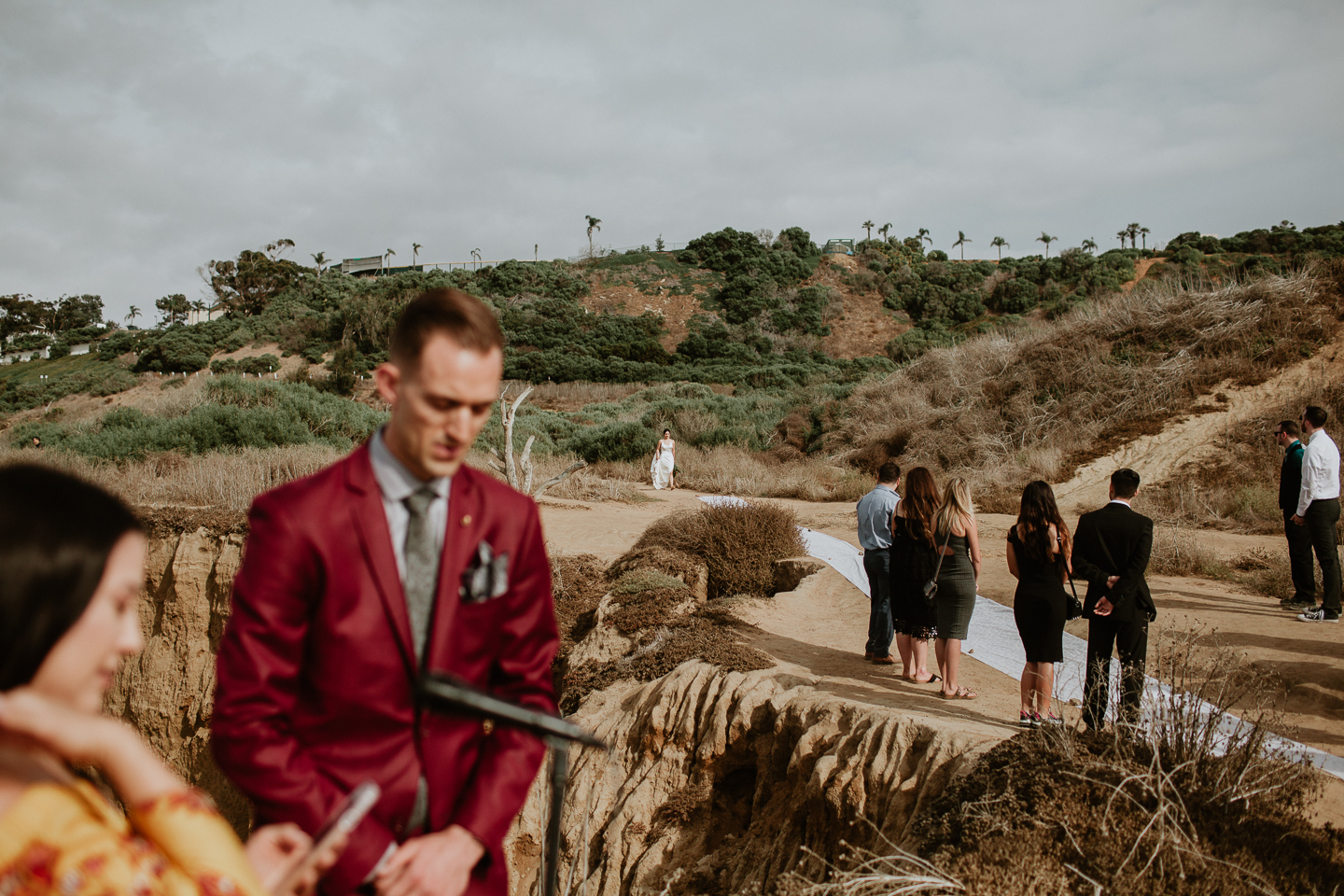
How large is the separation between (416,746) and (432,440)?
1.91 feet

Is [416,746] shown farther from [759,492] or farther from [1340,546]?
[759,492]

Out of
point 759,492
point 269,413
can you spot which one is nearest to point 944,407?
point 759,492

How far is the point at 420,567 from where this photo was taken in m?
1.47

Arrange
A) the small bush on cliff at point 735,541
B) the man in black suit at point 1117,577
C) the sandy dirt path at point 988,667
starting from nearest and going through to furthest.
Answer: the man in black suit at point 1117,577 → the sandy dirt path at point 988,667 → the small bush on cliff at point 735,541

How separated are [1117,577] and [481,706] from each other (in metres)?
4.57

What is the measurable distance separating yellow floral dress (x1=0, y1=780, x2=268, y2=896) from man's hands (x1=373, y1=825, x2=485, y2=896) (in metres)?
0.31

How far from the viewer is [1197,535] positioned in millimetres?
11289

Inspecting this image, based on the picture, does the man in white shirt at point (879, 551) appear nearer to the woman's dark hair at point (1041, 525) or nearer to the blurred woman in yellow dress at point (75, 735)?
the woman's dark hair at point (1041, 525)

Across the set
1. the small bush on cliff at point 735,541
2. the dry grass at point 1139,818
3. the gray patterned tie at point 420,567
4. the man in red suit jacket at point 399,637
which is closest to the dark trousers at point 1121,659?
the dry grass at point 1139,818

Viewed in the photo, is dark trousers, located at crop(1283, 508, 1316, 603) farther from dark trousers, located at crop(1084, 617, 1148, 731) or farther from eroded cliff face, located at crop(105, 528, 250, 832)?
eroded cliff face, located at crop(105, 528, 250, 832)

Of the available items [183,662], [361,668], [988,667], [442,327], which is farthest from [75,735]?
[183,662]

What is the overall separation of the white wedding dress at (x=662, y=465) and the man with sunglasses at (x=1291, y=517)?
12894 millimetres

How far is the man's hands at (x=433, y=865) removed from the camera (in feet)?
4.38

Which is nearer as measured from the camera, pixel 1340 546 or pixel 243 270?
pixel 1340 546
